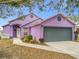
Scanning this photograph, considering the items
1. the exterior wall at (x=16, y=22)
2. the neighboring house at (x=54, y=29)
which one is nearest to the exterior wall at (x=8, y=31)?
the exterior wall at (x=16, y=22)

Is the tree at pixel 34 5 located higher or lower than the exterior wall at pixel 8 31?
higher

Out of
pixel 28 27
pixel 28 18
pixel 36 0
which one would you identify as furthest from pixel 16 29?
pixel 36 0

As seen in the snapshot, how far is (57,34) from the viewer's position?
3856cm

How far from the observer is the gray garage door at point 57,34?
124ft

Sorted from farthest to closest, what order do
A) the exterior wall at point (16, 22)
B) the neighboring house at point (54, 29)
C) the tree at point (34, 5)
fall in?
the exterior wall at point (16, 22) < the neighboring house at point (54, 29) < the tree at point (34, 5)

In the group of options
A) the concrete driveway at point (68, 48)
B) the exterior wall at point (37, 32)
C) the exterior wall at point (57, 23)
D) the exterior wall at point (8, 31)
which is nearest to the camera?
the concrete driveway at point (68, 48)

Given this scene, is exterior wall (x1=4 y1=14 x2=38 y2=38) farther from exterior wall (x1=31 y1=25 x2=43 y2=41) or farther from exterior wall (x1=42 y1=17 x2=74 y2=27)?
exterior wall (x1=42 y1=17 x2=74 y2=27)

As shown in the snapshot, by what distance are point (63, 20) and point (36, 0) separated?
92.5ft

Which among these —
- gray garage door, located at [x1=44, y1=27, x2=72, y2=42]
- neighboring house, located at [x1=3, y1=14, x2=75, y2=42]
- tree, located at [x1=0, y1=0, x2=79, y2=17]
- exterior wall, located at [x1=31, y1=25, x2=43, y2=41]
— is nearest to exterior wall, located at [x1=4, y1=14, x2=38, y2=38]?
exterior wall, located at [x1=31, y1=25, x2=43, y2=41]

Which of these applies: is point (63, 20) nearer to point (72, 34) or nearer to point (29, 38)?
point (72, 34)

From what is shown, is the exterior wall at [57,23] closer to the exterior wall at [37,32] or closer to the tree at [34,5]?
the exterior wall at [37,32]

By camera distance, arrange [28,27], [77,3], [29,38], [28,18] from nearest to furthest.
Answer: [77,3], [29,38], [28,27], [28,18]

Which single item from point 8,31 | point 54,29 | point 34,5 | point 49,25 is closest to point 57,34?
point 54,29

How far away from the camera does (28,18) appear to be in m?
49.0
